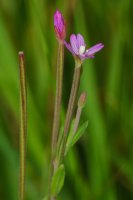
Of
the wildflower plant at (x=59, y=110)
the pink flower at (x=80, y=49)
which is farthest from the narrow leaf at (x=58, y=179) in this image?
the pink flower at (x=80, y=49)

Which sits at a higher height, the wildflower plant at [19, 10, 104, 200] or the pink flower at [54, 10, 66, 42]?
the pink flower at [54, 10, 66, 42]

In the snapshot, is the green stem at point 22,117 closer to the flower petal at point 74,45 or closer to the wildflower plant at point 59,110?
the wildflower plant at point 59,110

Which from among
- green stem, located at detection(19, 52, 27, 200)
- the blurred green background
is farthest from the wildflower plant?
the blurred green background

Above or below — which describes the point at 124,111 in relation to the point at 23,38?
below

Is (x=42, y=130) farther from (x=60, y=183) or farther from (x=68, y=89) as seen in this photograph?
(x=60, y=183)

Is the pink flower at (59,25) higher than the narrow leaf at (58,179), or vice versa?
the pink flower at (59,25)

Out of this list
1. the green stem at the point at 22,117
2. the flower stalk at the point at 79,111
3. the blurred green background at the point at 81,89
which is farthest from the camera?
the blurred green background at the point at 81,89

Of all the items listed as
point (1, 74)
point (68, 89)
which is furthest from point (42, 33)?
point (68, 89)

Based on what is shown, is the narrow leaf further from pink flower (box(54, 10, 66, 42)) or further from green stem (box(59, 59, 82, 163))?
pink flower (box(54, 10, 66, 42))
